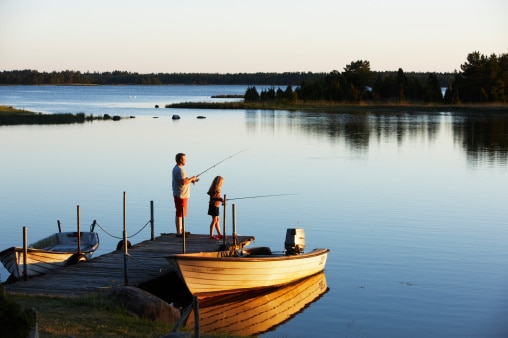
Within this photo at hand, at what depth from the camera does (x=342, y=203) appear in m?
30.4

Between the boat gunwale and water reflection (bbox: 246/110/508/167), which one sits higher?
water reflection (bbox: 246/110/508/167)

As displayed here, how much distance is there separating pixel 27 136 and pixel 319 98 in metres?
55.9

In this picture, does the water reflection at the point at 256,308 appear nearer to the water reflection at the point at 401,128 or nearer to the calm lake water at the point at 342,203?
the calm lake water at the point at 342,203

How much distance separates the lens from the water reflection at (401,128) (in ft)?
179

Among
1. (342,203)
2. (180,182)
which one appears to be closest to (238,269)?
(180,182)

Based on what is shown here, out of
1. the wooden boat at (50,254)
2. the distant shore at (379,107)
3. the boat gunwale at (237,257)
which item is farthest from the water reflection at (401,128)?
the wooden boat at (50,254)

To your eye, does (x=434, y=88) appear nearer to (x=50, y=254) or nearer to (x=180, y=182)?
(x=180, y=182)

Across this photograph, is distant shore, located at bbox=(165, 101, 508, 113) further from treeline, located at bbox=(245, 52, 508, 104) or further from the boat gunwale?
the boat gunwale

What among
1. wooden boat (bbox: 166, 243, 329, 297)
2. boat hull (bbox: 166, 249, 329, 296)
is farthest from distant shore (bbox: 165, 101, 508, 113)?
boat hull (bbox: 166, 249, 329, 296)

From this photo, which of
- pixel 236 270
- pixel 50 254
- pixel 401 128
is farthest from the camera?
pixel 401 128

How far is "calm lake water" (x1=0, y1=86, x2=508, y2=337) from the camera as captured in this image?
57.2ft

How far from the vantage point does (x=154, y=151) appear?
162 feet

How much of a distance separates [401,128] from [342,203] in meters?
44.1

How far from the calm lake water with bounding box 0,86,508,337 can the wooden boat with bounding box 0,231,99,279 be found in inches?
57.4
